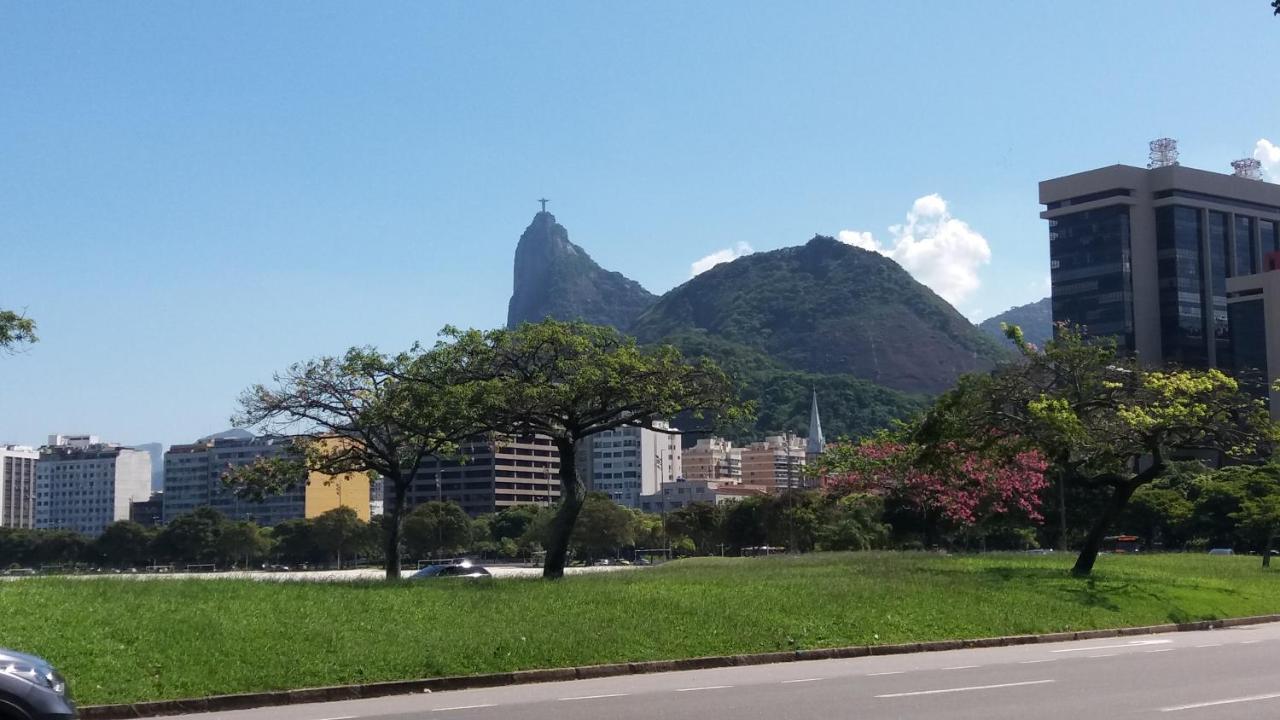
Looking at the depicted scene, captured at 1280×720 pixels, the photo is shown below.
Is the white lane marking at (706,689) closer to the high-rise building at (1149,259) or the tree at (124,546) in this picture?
the tree at (124,546)

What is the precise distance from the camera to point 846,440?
170 feet

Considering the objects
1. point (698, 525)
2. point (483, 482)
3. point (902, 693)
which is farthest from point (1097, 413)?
point (483, 482)

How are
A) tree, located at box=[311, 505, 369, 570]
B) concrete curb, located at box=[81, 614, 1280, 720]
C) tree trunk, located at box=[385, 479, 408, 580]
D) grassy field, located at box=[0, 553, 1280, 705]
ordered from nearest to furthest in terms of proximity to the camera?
concrete curb, located at box=[81, 614, 1280, 720] < grassy field, located at box=[0, 553, 1280, 705] < tree trunk, located at box=[385, 479, 408, 580] < tree, located at box=[311, 505, 369, 570]

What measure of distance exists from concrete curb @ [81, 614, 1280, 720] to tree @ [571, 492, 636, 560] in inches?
A: 2751

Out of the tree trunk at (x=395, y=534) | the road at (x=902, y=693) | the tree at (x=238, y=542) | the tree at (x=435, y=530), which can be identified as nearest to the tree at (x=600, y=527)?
the tree at (x=435, y=530)

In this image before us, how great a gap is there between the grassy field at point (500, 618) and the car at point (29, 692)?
612cm

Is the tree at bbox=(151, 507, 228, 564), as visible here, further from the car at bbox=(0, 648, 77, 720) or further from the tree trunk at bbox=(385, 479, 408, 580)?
the car at bbox=(0, 648, 77, 720)

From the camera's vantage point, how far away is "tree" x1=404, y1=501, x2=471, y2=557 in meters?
99.8

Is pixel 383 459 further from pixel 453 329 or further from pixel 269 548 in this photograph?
pixel 269 548

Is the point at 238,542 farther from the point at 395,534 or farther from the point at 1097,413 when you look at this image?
the point at 1097,413

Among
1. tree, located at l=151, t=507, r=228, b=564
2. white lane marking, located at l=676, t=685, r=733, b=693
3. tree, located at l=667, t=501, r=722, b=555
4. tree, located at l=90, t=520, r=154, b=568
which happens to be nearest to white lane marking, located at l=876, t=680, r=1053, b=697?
white lane marking, located at l=676, t=685, r=733, b=693

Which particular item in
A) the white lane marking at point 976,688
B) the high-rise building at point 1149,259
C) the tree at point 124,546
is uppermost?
the high-rise building at point 1149,259

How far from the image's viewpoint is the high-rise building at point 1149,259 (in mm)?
147500

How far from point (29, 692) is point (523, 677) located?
9669 millimetres
